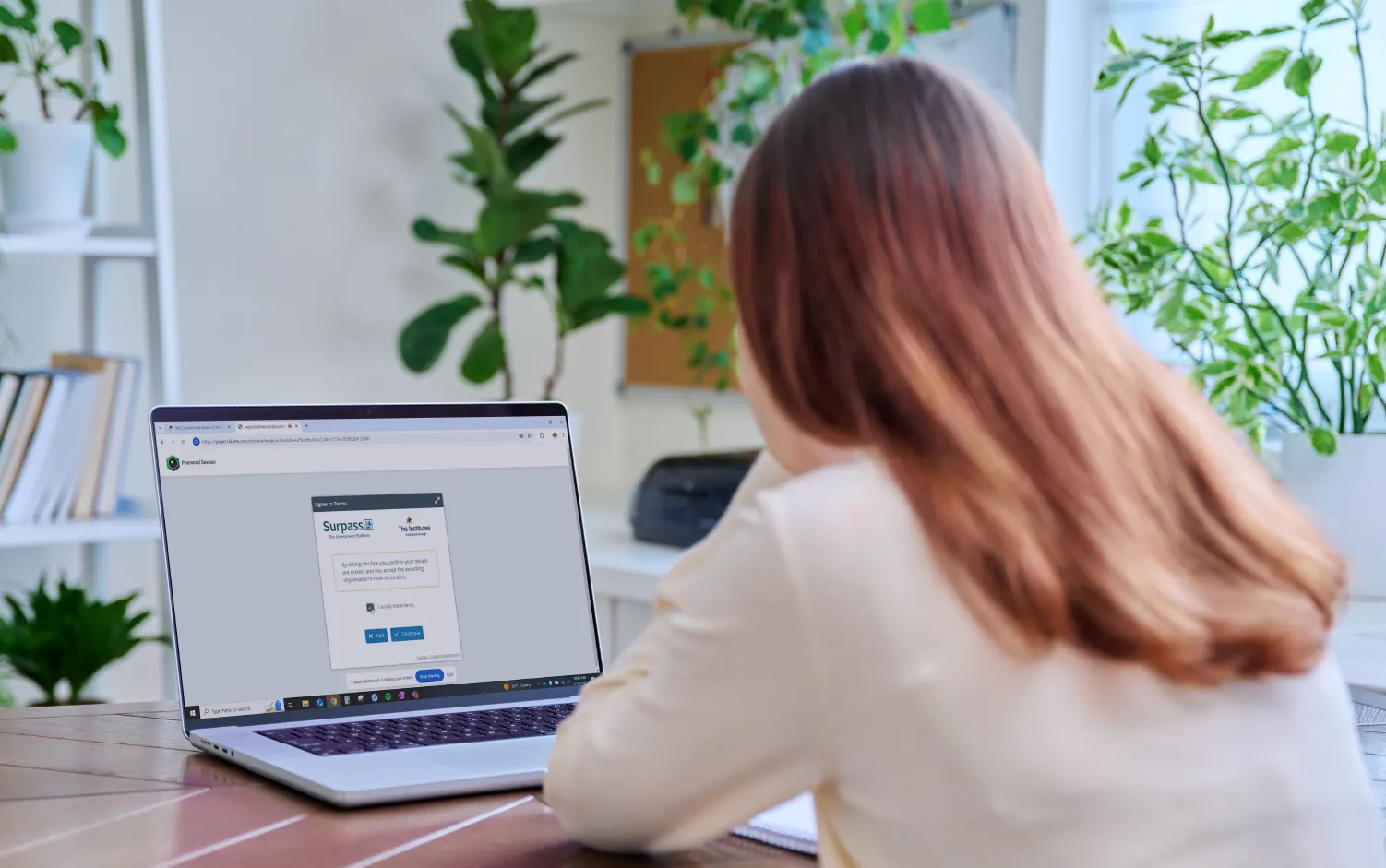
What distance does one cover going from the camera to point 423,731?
3.94 feet

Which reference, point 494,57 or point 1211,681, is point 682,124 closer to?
point 494,57

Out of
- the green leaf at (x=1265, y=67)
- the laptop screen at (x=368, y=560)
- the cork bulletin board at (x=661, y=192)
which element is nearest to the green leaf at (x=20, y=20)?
the cork bulletin board at (x=661, y=192)

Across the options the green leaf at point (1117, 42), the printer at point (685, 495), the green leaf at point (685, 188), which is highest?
the green leaf at point (1117, 42)

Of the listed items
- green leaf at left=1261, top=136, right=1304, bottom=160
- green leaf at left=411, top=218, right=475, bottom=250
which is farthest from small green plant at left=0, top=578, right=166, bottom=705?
green leaf at left=1261, top=136, right=1304, bottom=160

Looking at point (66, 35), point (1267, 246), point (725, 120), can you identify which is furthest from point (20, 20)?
point (1267, 246)

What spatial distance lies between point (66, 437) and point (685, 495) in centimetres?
99

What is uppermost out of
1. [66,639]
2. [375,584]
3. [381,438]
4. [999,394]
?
[999,394]

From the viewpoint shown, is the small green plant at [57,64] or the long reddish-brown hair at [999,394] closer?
the long reddish-brown hair at [999,394]

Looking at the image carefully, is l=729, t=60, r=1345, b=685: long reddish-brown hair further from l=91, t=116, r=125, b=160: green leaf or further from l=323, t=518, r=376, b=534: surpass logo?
l=91, t=116, r=125, b=160: green leaf

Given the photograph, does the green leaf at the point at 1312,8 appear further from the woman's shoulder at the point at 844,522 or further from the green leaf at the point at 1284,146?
the woman's shoulder at the point at 844,522

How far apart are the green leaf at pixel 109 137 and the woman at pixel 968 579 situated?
70.6 inches

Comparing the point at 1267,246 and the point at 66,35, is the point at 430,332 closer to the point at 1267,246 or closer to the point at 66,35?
the point at 66,35

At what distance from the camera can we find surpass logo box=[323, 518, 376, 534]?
4.07 feet

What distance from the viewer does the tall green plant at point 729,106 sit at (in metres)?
2.46
